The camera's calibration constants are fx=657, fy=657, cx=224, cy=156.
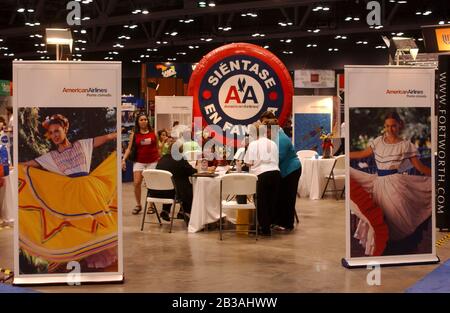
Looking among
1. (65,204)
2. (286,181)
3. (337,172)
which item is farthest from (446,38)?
(65,204)

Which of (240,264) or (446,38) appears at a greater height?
(446,38)

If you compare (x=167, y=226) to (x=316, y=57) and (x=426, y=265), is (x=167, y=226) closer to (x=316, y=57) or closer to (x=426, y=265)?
(x=426, y=265)

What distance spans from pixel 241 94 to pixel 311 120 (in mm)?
8429

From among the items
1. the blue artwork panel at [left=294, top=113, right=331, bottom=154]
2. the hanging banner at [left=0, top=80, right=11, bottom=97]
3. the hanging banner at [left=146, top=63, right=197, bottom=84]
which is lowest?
the blue artwork panel at [left=294, top=113, right=331, bottom=154]

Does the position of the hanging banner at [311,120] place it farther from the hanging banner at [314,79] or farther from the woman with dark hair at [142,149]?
the hanging banner at [314,79]

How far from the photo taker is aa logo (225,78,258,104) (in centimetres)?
568

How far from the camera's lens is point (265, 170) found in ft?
22.5

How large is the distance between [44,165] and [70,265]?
2.49 ft

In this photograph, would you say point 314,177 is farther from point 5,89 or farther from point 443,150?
point 5,89

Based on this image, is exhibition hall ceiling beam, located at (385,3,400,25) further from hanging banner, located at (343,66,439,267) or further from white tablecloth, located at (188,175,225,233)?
hanging banner, located at (343,66,439,267)

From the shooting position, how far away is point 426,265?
18.0 feet

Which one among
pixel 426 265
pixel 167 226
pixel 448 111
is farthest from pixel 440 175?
pixel 167 226

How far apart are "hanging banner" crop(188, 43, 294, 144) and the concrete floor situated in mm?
1140

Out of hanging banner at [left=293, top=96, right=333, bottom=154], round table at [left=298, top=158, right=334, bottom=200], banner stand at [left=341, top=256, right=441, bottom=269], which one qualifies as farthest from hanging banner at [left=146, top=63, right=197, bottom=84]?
banner stand at [left=341, top=256, right=441, bottom=269]
